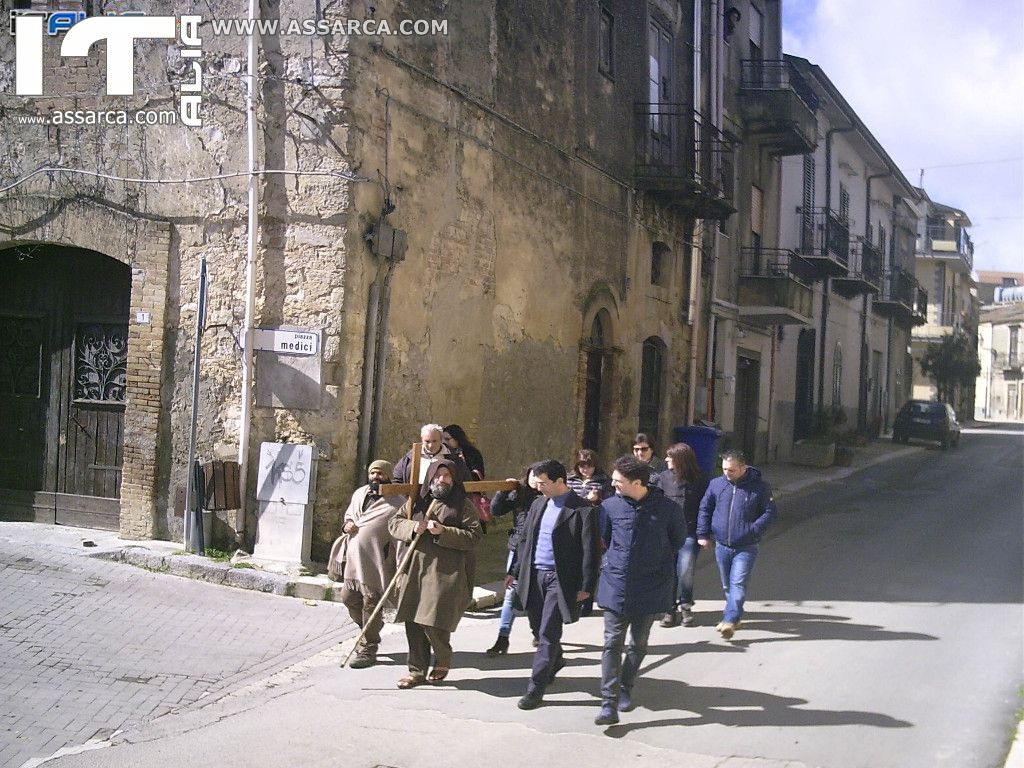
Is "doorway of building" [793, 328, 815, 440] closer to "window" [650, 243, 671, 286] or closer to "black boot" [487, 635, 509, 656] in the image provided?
"window" [650, 243, 671, 286]

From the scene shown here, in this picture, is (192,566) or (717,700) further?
(192,566)

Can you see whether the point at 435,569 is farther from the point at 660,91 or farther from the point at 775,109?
the point at 775,109

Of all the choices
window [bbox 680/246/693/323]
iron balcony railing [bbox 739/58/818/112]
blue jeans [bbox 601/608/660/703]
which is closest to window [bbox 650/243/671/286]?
window [bbox 680/246/693/323]

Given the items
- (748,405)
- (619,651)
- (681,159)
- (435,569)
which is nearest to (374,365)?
(435,569)

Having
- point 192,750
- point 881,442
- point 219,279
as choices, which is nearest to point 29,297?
point 219,279

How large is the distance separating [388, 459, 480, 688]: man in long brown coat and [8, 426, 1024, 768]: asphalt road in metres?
0.22

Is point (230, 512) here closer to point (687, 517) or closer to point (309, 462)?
point (309, 462)

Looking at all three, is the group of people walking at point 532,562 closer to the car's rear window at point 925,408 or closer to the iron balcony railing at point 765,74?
the iron balcony railing at point 765,74

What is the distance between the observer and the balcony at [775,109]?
21.0 m

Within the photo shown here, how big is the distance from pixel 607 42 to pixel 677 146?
2600 mm

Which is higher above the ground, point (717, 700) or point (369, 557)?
point (369, 557)

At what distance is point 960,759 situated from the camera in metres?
5.38

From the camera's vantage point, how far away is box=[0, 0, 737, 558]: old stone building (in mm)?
9828

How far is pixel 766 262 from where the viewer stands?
22.8m
